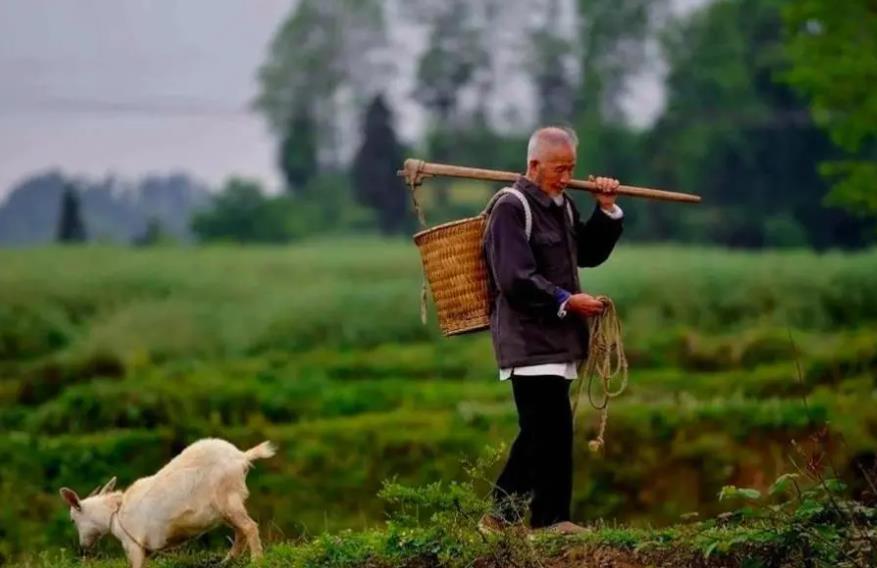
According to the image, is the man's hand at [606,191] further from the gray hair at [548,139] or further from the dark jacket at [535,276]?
the gray hair at [548,139]

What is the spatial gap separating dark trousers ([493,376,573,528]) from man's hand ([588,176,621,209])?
74cm

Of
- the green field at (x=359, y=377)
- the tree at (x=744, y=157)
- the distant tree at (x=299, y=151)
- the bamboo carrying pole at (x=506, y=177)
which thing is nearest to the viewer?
the bamboo carrying pole at (x=506, y=177)

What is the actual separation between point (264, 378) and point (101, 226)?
3208cm

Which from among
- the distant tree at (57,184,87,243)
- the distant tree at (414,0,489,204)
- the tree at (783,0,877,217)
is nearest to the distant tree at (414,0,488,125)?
the distant tree at (414,0,489,204)

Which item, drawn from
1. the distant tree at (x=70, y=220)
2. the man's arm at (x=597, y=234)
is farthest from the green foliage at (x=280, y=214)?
the man's arm at (x=597, y=234)

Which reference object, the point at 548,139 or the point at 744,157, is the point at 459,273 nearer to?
the point at 548,139

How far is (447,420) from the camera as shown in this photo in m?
21.2

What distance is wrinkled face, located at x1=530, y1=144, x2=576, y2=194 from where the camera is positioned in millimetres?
7605

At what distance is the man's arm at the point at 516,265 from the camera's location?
24.5ft

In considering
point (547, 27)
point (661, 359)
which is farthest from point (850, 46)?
point (547, 27)

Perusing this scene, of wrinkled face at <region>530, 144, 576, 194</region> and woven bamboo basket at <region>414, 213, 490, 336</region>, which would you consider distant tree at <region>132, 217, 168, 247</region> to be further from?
wrinkled face at <region>530, 144, 576, 194</region>

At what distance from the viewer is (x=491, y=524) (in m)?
7.35

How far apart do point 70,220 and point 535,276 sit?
4327 centimetres

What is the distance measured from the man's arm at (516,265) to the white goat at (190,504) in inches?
45.8
